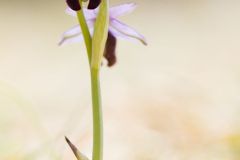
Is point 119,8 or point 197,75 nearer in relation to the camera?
point 119,8

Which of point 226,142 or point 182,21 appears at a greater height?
point 226,142

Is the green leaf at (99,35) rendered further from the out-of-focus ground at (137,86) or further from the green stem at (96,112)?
the out-of-focus ground at (137,86)

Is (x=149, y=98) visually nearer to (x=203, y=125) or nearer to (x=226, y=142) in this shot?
(x=203, y=125)

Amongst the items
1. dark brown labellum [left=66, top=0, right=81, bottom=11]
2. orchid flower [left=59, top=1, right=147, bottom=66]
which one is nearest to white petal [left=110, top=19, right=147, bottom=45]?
orchid flower [left=59, top=1, right=147, bottom=66]

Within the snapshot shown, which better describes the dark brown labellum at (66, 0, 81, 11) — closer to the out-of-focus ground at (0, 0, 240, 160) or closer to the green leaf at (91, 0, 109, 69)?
the green leaf at (91, 0, 109, 69)

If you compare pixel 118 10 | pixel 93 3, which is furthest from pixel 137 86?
pixel 93 3

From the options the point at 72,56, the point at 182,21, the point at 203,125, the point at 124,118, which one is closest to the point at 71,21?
the point at 72,56
